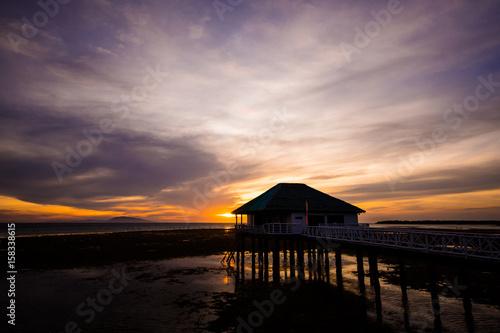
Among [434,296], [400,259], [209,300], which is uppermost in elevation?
[400,259]

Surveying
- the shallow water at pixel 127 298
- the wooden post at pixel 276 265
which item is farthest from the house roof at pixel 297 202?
the shallow water at pixel 127 298

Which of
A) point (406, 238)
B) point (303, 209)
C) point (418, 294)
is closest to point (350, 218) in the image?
point (303, 209)

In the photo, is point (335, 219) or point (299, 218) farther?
point (335, 219)

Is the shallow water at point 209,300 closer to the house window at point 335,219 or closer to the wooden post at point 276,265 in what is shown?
the wooden post at point 276,265

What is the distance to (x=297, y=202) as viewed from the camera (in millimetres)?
28609

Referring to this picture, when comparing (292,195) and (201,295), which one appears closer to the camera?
(201,295)

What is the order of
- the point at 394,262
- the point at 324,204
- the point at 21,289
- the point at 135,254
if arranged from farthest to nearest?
the point at 135,254 → the point at 394,262 → the point at 324,204 → the point at 21,289

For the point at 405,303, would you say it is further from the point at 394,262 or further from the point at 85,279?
the point at 85,279

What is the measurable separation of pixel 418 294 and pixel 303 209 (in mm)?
11433

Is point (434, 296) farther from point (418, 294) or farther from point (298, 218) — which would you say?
point (298, 218)

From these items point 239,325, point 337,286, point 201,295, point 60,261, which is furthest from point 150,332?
point 60,261

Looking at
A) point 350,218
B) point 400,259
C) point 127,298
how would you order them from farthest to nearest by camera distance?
point 350,218 → point 127,298 → point 400,259

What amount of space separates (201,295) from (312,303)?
314 inches

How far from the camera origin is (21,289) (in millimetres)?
A: 21562
